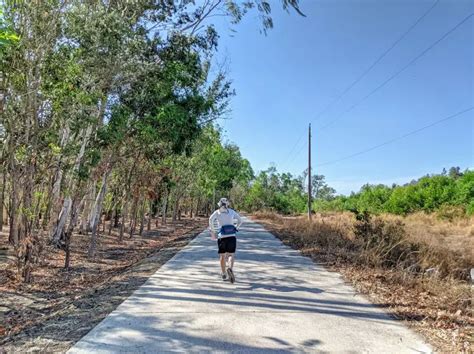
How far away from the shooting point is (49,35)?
7738 millimetres

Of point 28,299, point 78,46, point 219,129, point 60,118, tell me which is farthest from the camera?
point 219,129

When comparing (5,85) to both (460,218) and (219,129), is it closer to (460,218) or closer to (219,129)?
(219,129)

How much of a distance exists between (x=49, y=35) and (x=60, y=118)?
1707mm

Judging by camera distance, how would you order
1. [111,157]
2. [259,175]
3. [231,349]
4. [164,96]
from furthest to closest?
[259,175] < [111,157] < [164,96] < [231,349]

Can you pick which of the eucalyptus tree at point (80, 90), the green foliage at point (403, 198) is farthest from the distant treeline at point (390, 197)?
the eucalyptus tree at point (80, 90)

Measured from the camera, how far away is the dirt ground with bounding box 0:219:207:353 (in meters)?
4.73

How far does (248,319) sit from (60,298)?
13.6 ft

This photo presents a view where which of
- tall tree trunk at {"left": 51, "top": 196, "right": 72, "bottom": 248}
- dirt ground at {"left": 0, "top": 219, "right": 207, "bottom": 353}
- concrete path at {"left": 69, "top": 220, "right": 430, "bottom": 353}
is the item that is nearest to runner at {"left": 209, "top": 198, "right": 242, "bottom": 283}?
concrete path at {"left": 69, "top": 220, "right": 430, "bottom": 353}

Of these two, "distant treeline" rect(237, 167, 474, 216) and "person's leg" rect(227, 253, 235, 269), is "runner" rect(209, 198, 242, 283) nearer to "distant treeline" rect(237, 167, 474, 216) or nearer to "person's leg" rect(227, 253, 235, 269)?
"person's leg" rect(227, 253, 235, 269)

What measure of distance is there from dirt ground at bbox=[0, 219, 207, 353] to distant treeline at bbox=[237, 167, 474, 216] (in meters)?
10.4

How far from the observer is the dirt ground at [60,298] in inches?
186

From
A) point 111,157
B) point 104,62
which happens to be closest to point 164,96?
point 104,62

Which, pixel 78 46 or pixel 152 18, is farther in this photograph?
pixel 152 18

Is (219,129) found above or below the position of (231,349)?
above
